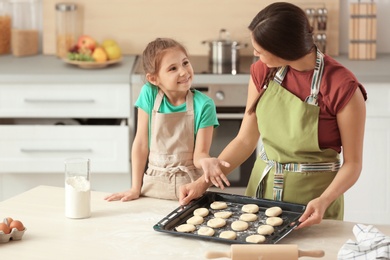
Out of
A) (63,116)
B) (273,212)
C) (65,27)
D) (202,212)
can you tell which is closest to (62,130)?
(63,116)

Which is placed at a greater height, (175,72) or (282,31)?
(282,31)

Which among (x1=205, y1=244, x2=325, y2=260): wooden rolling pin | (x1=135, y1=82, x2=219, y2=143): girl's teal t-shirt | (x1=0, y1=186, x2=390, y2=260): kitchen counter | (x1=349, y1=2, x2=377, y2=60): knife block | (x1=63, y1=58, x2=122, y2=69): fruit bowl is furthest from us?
(x1=349, y1=2, x2=377, y2=60): knife block

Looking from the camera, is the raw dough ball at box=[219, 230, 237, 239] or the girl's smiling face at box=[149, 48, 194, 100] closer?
the raw dough ball at box=[219, 230, 237, 239]

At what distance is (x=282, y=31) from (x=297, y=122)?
0.32 metres

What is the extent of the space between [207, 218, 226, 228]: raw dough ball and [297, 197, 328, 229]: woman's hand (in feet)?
0.71

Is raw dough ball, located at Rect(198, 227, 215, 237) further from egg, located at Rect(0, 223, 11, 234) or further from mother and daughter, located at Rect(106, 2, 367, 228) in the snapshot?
egg, located at Rect(0, 223, 11, 234)

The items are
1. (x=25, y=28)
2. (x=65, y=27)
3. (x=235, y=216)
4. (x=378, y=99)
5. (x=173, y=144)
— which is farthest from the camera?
(x=25, y=28)

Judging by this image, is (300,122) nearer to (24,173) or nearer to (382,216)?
(382,216)

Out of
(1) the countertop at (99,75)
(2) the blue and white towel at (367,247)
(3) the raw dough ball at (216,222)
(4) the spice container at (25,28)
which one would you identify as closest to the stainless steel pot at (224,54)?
(1) the countertop at (99,75)

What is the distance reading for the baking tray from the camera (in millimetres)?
2348

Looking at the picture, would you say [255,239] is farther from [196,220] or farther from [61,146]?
[61,146]

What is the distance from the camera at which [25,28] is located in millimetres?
4926

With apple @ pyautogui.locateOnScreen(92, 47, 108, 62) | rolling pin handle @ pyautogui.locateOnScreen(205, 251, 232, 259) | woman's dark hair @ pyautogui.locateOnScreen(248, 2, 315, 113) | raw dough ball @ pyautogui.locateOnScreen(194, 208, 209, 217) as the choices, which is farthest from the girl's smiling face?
apple @ pyautogui.locateOnScreen(92, 47, 108, 62)

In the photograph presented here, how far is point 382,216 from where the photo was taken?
4.39 m
